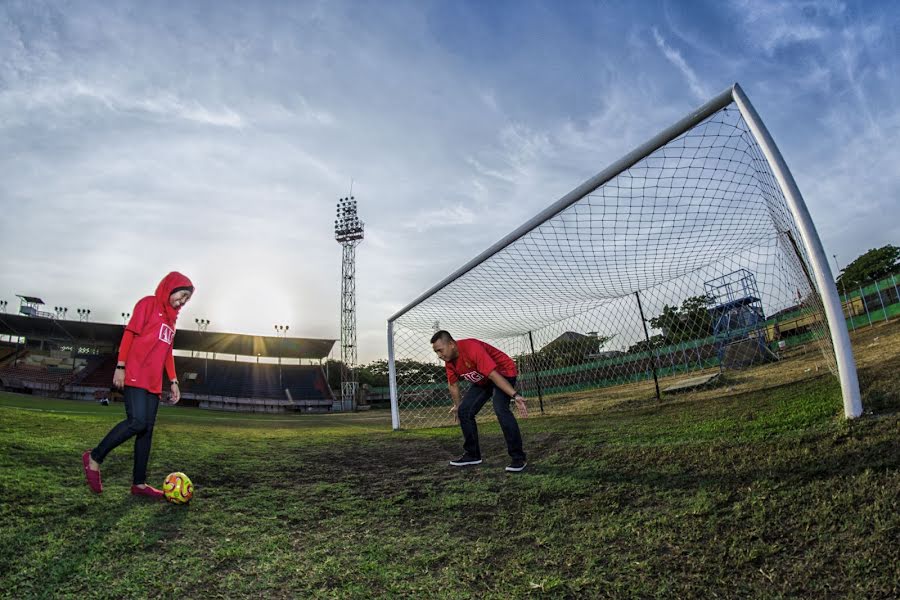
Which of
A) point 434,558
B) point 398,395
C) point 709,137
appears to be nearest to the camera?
point 434,558

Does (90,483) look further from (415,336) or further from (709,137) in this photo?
(415,336)

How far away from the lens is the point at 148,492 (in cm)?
325

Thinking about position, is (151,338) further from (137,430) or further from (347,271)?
(347,271)

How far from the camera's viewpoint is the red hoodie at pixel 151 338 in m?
3.32

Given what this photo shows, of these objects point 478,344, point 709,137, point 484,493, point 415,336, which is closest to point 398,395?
point 415,336

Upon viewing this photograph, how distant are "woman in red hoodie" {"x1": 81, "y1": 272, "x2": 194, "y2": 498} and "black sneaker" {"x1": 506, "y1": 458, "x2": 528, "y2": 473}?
2.70 m

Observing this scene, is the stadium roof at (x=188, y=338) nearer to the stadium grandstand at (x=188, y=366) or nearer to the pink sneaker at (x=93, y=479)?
the stadium grandstand at (x=188, y=366)

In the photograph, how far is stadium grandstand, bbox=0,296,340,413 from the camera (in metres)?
33.8

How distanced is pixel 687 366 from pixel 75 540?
12274 mm

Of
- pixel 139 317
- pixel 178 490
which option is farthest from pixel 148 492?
pixel 139 317

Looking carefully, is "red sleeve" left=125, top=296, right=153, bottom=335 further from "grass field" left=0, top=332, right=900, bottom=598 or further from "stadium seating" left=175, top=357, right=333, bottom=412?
"stadium seating" left=175, top=357, right=333, bottom=412

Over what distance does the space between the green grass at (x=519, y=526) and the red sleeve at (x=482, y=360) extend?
0.89 m

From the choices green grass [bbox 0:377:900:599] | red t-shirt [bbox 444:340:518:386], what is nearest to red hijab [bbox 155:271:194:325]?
green grass [bbox 0:377:900:599]

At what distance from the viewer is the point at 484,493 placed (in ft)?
10.9
